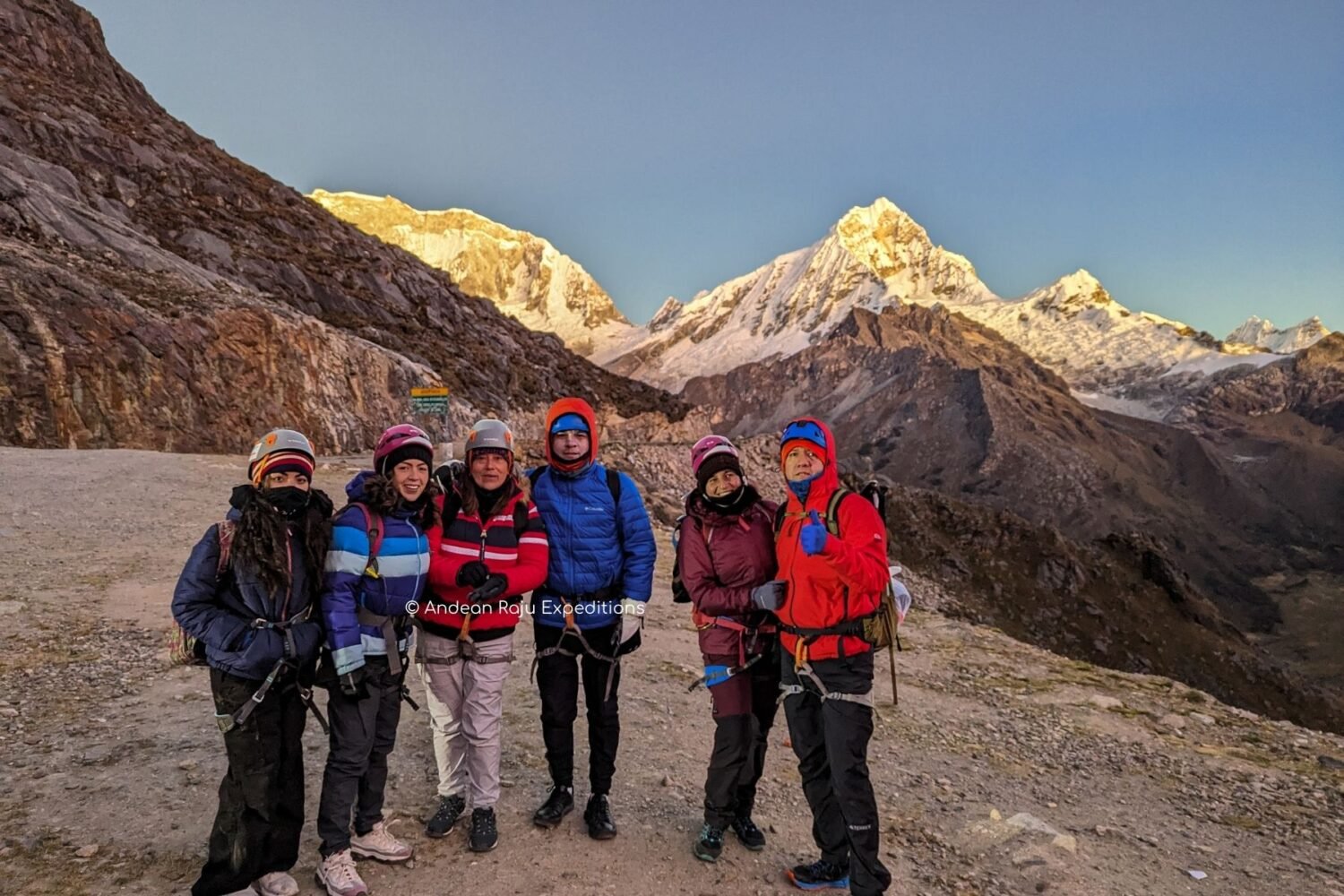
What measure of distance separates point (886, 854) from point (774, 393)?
172557 mm

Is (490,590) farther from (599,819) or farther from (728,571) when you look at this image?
(599,819)

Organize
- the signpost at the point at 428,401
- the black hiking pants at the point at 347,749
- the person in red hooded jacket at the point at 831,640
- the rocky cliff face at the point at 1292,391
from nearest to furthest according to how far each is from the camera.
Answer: the black hiking pants at the point at 347,749, the person in red hooded jacket at the point at 831,640, the signpost at the point at 428,401, the rocky cliff face at the point at 1292,391

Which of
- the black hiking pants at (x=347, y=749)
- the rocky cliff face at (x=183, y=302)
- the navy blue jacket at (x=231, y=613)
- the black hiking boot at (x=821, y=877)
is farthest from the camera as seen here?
the rocky cliff face at (x=183, y=302)

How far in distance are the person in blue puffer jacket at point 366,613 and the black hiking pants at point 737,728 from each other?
64.8 inches

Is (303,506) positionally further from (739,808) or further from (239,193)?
(239,193)

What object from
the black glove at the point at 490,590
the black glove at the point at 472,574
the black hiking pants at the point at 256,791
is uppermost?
the black glove at the point at 472,574

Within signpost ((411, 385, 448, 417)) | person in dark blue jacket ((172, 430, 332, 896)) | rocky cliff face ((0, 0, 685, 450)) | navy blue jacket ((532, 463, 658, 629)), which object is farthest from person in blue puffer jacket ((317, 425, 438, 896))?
rocky cliff face ((0, 0, 685, 450))

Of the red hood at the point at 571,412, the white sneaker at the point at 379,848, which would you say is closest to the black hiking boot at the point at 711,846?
the white sneaker at the point at 379,848

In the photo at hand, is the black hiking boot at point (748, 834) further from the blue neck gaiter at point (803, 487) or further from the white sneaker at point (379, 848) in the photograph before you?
the blue neck gaiter at point (803, 487)

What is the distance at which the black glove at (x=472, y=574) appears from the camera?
11.9 ft

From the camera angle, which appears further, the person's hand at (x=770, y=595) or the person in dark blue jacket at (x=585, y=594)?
the person in dark blue jacket at (x=585, y=594)

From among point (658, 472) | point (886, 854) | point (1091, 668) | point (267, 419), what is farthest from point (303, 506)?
point (267, 419)

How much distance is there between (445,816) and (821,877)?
2040 millimetres

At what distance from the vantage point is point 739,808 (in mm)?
4242
